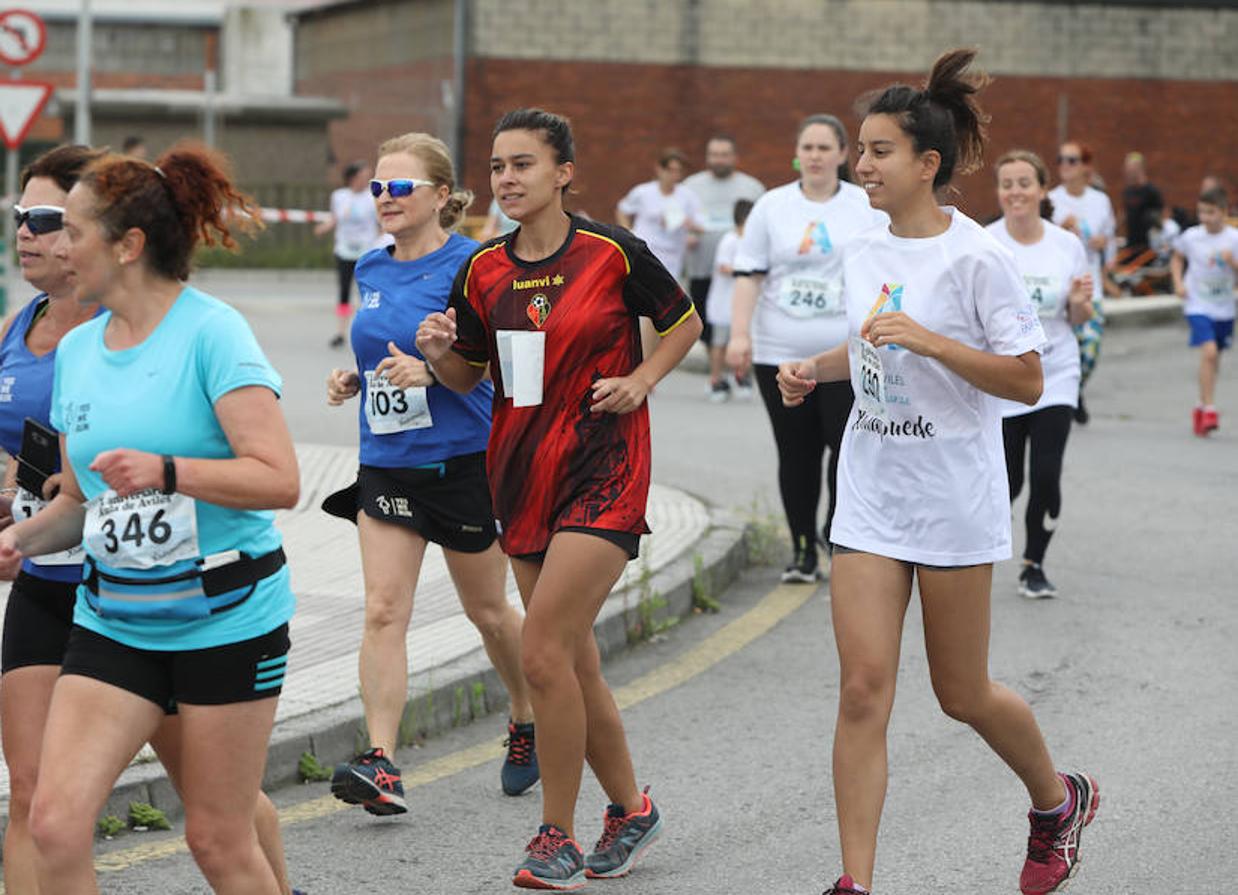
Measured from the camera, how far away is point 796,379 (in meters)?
5.62

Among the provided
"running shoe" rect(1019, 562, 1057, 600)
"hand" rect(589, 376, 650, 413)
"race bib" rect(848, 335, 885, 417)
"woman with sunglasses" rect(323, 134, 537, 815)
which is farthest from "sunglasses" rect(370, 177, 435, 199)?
"running shoe" rect(1019, 562, 1057, 600)

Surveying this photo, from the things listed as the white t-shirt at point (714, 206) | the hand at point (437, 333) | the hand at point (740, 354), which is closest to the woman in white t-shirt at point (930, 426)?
the hand at point (437, 333)

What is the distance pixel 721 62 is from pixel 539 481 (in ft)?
101

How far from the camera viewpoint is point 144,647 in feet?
14.2

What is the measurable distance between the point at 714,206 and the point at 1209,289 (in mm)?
4769

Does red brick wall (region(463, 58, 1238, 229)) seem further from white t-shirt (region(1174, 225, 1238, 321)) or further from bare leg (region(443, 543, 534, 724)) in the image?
bare leg (region(443, 543, 534, 724))

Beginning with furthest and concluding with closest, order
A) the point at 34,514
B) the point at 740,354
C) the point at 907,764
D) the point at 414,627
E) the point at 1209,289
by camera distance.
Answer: the point at 1209,289 → the point at 740,354 → the point at 414,627 → the point at 907,764 → the point at 34,514

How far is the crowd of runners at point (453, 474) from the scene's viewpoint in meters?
4.32

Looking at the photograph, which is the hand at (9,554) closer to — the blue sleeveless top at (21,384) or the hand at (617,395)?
the blue sleeveless top at (21,384)

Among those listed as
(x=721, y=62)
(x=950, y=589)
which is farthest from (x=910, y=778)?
(x=721, y=62)

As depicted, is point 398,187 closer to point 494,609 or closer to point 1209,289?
point 494,609

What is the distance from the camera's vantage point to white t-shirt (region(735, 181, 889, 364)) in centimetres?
988

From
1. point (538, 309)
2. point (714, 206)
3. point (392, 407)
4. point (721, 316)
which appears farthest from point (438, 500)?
point (714, 206)

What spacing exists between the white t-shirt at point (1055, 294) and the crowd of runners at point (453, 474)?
3891 millimetres
